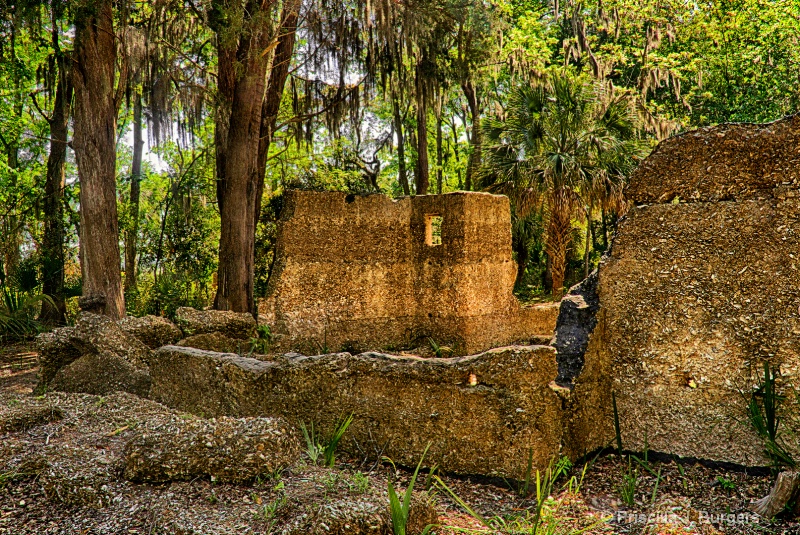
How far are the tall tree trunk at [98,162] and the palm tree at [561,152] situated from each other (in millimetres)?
7776

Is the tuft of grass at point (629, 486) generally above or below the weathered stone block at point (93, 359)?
below

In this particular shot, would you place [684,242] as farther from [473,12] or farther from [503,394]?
[473,12]

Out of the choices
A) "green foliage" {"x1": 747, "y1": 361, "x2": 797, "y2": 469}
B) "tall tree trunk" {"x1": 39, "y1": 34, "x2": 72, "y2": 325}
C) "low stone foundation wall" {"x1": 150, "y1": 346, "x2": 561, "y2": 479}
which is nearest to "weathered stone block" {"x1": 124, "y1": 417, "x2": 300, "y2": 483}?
"low stone foundation wall" {"x1": 150, "y1": 346, "x2": 561, "y2": 479}

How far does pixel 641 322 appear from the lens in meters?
5.19

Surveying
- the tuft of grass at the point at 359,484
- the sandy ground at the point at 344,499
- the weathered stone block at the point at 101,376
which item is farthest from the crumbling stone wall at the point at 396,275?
the tuft of grass at the point at 359,484

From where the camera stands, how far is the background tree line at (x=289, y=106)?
373 inches

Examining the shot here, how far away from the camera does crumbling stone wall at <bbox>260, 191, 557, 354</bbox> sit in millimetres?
10336

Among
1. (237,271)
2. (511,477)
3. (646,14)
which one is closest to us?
(511,477)

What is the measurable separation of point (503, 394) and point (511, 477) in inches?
23.2

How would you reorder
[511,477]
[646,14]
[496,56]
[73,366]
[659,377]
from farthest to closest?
[646,14]
[496,56]
[73,366]
[659,377]
[511,477]

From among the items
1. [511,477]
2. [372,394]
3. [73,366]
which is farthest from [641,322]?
[73,366]

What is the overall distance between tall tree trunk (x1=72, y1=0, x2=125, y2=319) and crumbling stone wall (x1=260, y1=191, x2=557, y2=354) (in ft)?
7.61

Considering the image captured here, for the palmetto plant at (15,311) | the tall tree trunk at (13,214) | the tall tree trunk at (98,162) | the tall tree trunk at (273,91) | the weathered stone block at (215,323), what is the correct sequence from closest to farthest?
the weathered stone block at (215,323)
the tall tree trunk at (98,162)
the palmetto plant at (15,311)
the tall tree trunk at (273,91)
the tall tree trunk at (13,214)

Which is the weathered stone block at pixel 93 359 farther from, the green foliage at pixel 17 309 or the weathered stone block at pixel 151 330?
the green foliage at pixel 17 309
